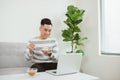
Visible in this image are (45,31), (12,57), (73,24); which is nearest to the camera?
(45,31)

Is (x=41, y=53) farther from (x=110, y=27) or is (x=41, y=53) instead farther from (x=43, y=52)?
(x=110, y=27)

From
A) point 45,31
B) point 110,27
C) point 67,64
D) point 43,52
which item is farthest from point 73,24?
point 67,64

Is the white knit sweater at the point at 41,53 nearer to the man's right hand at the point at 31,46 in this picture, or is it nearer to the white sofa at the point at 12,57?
the man's right hand at the point at 31,46

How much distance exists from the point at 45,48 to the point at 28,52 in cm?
25

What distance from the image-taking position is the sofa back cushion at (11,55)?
9.14 ft

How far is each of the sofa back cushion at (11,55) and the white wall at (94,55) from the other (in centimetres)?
131

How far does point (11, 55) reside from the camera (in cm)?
285

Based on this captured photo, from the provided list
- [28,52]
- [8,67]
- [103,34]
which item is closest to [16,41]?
[8,67]

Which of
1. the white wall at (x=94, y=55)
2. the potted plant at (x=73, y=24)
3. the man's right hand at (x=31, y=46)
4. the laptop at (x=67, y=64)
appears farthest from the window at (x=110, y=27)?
the man's right hand at (x=31, y=46)

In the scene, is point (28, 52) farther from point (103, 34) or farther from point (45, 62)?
point (103, 34)

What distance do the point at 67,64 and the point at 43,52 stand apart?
2.28 feet

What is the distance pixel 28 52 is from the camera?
2377 millimetres

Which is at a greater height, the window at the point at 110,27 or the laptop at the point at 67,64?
the window at the point at 110,27

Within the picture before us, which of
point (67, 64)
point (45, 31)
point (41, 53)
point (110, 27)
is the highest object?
point (110, 27)
